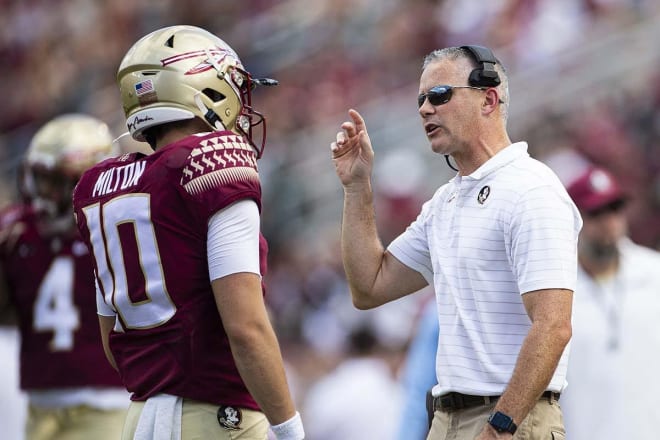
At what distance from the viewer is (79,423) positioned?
226 inches

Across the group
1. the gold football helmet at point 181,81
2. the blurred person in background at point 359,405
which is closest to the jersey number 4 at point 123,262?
the gold football helmet at point 181,81

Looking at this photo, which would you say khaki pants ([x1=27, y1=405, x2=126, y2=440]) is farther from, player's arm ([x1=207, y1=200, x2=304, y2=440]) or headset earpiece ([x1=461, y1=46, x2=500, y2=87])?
headset earpiece ([x1=461, y1=46, x2=500, y2=87])

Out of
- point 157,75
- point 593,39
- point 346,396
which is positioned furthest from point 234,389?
point 593,39

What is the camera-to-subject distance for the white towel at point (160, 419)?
12.2 feet

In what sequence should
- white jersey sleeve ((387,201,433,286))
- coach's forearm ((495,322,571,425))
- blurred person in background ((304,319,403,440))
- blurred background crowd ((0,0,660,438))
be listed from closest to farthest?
1. coach's forearm ((495,322,571,425))
2. white jersey sleeve ((387,201,433,286))
3. blurred person in background ((304,319,403,440))
4. blurred background crowd ((0,0,660,438))

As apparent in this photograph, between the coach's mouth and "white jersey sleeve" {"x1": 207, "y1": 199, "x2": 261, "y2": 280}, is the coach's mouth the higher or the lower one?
the higher one

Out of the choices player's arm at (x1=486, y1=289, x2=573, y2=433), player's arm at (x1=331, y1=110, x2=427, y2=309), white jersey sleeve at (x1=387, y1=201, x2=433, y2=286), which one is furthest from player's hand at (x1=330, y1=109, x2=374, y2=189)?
player's arm at (x1=486, y1=289, x2=573, y2=433)

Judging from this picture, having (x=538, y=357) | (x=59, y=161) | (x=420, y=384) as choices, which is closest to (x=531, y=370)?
(x=538, y=357)

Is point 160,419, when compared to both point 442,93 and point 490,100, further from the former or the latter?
point 490,100

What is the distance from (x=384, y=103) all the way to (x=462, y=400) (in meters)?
10.4

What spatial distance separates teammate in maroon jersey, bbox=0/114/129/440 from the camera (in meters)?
5.75

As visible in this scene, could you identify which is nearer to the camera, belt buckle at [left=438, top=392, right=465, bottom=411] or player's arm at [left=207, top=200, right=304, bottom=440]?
player's arm at [left=207, top=200, right=304, bottom=440]

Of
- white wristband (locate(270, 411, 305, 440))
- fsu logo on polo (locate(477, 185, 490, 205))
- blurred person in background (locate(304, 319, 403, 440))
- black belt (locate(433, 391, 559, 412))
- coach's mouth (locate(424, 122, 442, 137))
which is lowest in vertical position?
blurred person in background (locate(304, 319, 403, 440))

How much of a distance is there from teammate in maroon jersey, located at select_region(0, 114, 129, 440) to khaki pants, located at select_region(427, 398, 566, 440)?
2.28m
